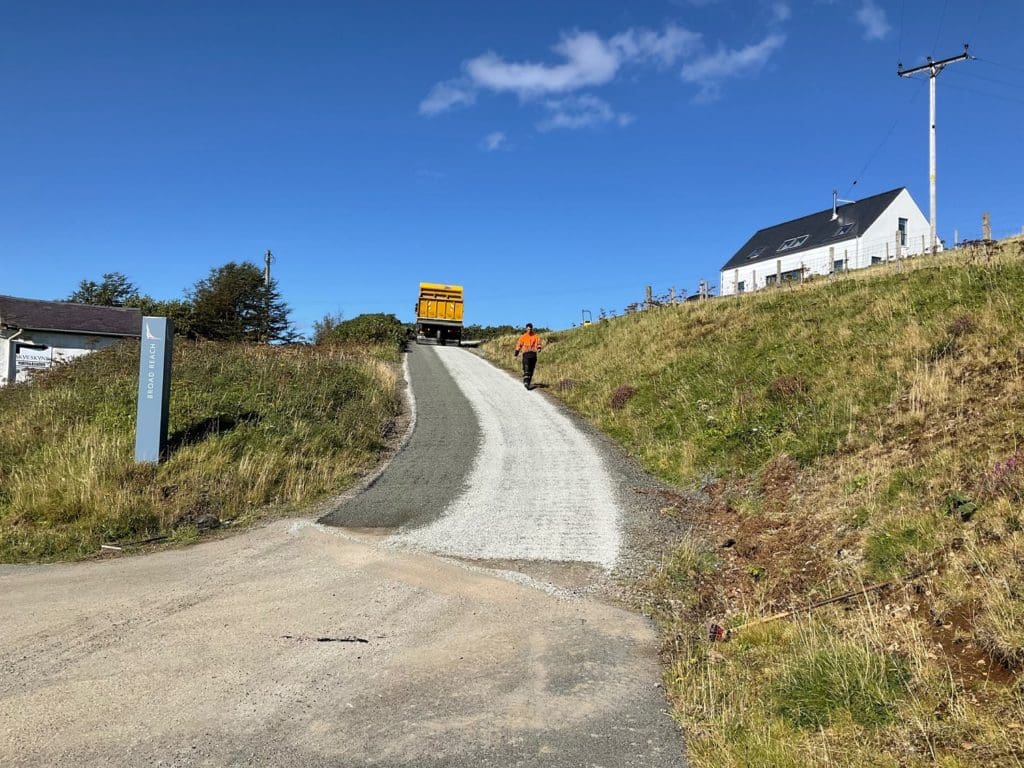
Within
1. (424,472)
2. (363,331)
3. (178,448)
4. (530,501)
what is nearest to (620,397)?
(424,472)

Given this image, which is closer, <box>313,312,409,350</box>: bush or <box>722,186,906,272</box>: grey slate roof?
<box>313,312,409,350</box>: bush

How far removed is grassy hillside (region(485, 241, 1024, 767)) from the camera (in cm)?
323

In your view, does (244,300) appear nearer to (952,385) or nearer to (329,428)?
(329,428)

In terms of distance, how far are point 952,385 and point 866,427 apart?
1.18 m

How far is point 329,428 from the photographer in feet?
37.0

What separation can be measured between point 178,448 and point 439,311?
31.0m

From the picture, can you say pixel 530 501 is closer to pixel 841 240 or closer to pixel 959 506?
pixel 959 506

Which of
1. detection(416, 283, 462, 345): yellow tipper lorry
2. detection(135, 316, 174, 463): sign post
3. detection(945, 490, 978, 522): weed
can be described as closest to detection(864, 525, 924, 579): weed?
detection(945, 490, 978, 522): weed

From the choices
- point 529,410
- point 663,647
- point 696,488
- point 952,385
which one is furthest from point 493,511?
point 529,410

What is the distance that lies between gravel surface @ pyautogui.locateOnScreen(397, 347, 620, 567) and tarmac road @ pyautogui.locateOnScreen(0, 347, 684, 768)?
0.34 meters

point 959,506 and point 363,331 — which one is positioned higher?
point 363,331

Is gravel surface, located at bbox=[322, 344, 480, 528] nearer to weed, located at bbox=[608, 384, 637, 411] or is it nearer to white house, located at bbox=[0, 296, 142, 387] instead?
weed, located at bbox=[608, 384, 637, 411]

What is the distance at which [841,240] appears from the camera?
146 ft

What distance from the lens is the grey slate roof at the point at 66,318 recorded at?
33281 millimetres
